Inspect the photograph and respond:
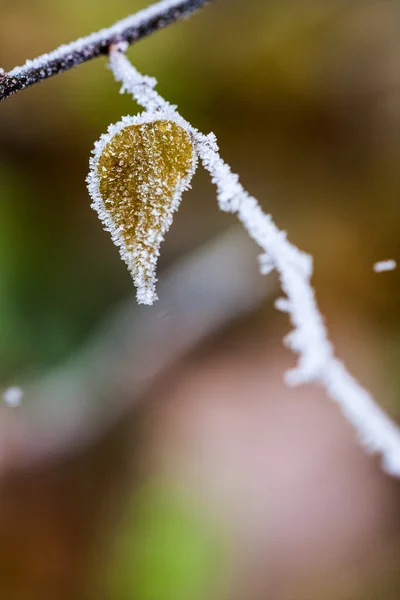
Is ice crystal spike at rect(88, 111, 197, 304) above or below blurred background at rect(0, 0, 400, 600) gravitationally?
below

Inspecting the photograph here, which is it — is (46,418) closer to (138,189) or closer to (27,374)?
(27,374)

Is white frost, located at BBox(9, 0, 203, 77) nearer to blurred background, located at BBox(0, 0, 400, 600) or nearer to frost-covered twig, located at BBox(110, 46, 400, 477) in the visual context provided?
frost-covered twig, located at BBox(110, 46, 400, 477)

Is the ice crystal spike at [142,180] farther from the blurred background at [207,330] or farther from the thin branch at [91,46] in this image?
the blurred background at [207,330]

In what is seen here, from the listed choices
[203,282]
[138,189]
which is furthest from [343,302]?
[138,189]

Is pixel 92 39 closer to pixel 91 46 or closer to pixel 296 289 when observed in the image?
pixel 91 46

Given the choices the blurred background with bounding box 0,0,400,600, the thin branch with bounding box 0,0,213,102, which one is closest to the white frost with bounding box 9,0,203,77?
the thin branch with bounding box 0,0,213,102

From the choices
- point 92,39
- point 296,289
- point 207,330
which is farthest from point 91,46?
point 207,330

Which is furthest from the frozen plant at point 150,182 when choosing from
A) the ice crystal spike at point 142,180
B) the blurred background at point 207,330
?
the blurred background at point 207,330

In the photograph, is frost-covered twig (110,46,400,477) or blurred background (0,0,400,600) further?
blurred background (0,0,400,600)

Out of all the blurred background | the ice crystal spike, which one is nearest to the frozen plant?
the ice crystal spike
